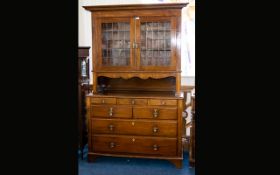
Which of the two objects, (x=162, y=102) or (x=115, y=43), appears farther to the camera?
(x=115, y=43)

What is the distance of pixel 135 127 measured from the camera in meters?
3.50

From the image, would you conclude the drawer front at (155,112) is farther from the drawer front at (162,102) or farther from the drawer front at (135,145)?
the drawer front at (135,145)

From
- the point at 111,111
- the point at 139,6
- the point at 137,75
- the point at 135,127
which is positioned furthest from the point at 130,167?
the point at 139,6

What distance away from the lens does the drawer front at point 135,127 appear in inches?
136

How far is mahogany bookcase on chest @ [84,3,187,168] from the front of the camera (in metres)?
3.45

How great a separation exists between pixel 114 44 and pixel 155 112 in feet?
3.19

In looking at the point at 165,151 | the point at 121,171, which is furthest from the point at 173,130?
the point at 121,171

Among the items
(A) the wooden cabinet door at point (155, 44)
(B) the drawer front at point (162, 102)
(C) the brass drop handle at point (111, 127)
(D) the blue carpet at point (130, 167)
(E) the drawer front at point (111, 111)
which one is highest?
(A) the wooden cabinet door at point (155, 44)

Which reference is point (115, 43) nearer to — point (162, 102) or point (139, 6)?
point (139, 6)

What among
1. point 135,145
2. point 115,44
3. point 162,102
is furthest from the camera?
point 115,44

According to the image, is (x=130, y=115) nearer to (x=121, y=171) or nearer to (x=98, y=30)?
(x=121, y=171)

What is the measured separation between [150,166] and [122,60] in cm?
133

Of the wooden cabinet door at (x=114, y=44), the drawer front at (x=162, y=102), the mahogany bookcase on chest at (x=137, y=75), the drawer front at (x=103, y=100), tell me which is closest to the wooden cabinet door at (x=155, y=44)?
the mahogany bookcase on chest at (x=137, y=75)

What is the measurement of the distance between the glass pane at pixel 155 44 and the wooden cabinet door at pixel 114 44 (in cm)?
14
